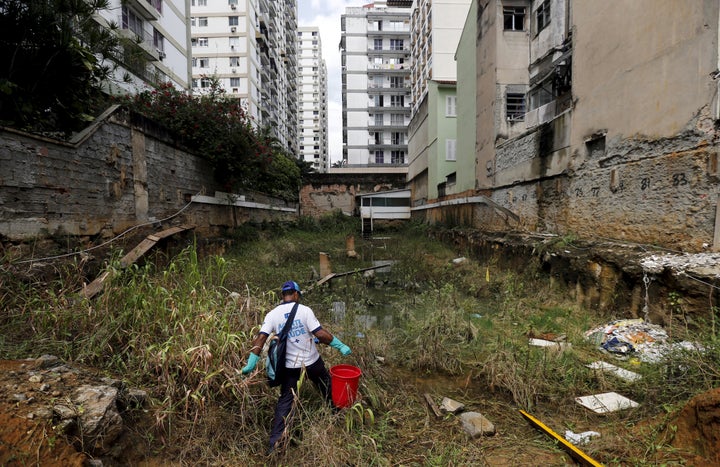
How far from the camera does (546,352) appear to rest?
3.83 metres

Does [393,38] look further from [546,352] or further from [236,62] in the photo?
[546,352]

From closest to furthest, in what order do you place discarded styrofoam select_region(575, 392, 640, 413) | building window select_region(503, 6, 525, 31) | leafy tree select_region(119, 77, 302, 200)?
discarded styrofoam select_region(575, 392, 640, 413) < leafy tree select_region(119, 77, 302, 200) < building window select_region(503, 6, 525, 31)

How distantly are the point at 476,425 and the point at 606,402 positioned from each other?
129 cm

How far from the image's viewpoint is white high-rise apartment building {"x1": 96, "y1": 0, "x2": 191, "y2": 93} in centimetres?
1529

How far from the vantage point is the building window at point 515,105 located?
35.6ft

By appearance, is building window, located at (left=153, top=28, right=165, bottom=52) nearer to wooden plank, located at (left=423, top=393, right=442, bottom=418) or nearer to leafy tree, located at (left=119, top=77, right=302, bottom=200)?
leafy tree, located at (left=119, top=77, right=302, bottom=200)

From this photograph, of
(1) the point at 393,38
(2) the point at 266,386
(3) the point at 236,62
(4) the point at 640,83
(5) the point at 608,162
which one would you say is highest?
(1) the point at 393,38

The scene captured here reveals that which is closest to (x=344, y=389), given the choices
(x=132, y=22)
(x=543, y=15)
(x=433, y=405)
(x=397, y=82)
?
(x=433, y=405)

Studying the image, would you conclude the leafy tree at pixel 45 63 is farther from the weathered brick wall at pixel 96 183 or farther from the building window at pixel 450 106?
the building window at pixel 450 106

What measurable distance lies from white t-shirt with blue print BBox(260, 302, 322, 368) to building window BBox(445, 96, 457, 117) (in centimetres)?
1642

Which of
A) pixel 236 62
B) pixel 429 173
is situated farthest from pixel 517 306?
pixel 236 62

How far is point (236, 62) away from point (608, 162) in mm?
34816

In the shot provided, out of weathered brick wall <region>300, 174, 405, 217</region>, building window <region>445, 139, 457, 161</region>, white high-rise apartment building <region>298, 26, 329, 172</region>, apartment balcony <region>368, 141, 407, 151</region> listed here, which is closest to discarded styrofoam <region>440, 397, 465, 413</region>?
building window <region>445, 139, 457, 161</region>

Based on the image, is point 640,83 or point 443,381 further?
point 640,83
